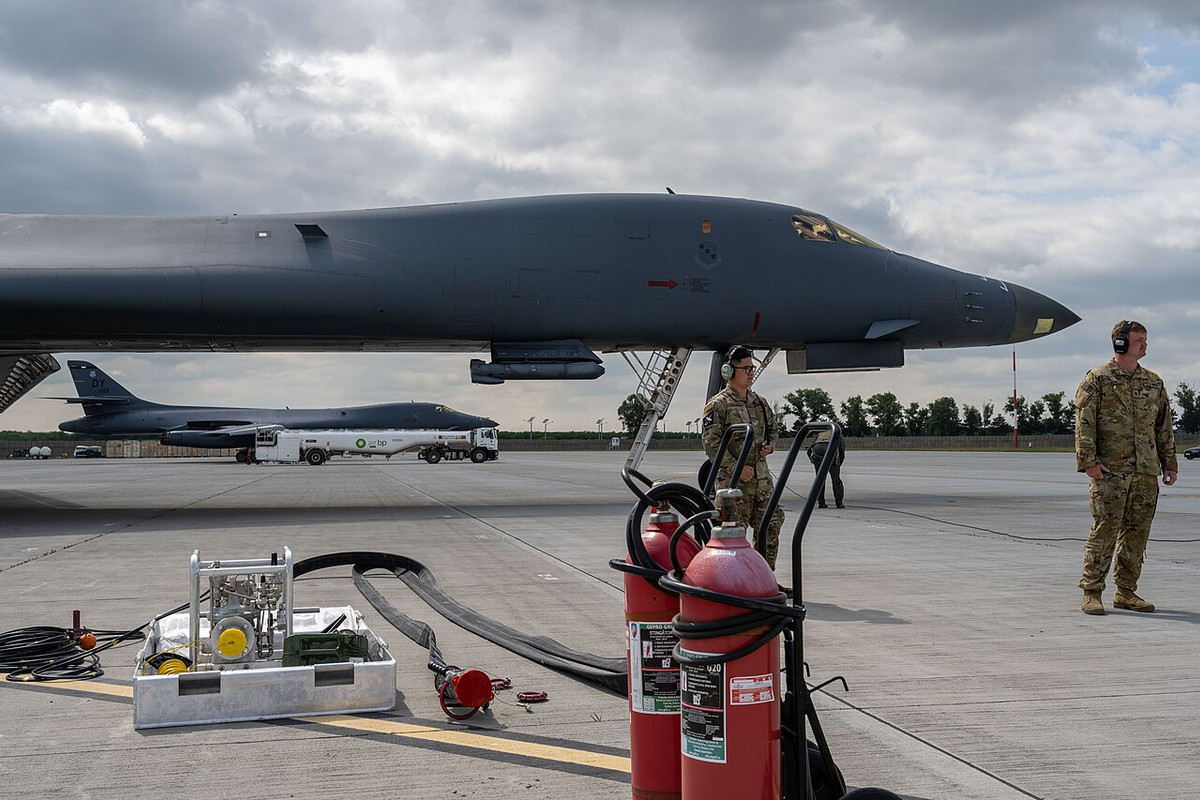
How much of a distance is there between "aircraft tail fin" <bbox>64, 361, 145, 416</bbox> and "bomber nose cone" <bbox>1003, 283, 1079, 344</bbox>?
5834 cm

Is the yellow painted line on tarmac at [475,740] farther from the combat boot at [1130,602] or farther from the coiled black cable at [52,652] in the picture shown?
the combat boot at [1130,602]

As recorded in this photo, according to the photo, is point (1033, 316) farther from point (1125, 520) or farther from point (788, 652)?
point (788, 652)

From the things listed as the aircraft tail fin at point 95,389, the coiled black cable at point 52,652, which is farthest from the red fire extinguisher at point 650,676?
the aircraft tail fin at point 95,389

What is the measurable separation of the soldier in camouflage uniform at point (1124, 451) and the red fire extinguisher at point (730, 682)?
5198 mm

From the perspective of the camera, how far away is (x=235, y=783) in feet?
11.7

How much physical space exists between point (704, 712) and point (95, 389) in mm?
67142

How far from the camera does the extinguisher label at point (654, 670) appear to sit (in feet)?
9.99

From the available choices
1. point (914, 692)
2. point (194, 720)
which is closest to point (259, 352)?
point (194, 720)

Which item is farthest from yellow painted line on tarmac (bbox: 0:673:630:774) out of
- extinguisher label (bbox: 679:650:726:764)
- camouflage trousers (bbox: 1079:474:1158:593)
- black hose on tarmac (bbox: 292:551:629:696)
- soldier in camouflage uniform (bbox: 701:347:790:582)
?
camouflage trousers (bbox: 1079:474:1158:593)

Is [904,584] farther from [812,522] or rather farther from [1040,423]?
[1040,423]

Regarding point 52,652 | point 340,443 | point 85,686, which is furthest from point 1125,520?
point 340,443

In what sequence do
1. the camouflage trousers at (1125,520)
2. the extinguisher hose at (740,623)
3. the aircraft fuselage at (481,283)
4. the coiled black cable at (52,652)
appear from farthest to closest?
the aircraft fuselage at (481,283)
the camouflage trousers at (1125,520)
the coiled black cable at (52,652)
the extinguisher hose at (740,623)

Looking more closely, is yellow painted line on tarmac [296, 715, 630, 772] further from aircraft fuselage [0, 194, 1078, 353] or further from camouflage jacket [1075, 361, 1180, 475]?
A: aircraft fuselage [0, 194, 1078, 353]

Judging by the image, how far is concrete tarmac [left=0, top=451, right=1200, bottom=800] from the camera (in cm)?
363
